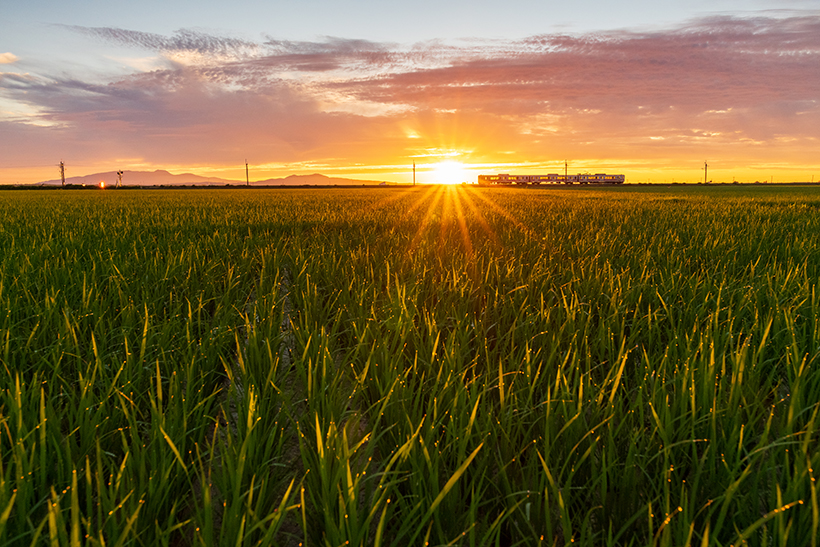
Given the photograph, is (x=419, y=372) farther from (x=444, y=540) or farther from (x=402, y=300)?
(x=444, y=540)

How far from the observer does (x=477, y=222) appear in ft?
23.6

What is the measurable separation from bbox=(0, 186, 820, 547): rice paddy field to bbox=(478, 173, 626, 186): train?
82.0 meters

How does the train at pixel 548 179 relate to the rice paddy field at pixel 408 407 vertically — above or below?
above

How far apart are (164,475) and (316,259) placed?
2904 mm

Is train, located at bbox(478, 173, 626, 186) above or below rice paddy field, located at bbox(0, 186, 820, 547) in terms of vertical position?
above

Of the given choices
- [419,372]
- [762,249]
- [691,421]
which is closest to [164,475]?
[419,372]

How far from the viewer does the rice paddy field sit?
0.97 metres

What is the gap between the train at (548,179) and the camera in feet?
273

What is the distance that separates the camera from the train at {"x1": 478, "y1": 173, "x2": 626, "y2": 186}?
273 feet

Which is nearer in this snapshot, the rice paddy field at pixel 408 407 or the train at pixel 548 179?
the rice paddy field at pixel 408 407

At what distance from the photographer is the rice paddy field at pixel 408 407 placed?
3.17 ft

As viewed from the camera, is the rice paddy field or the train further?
the train

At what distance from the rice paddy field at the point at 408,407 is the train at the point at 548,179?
82.0 metres

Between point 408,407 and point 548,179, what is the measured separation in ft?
316
